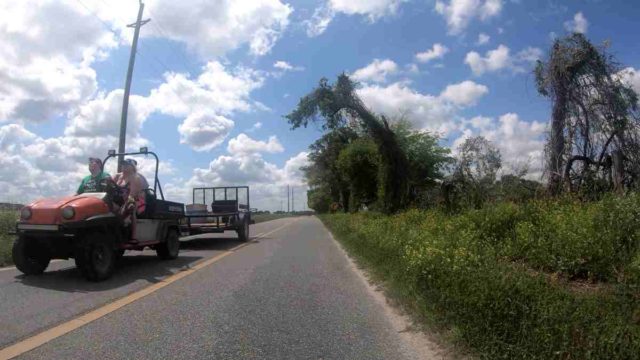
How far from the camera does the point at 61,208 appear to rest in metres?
7.75

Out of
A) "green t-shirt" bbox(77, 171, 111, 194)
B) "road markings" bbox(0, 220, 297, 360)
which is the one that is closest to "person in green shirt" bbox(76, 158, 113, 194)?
"green t-shirt" bbox(77, 171, 111, 194)

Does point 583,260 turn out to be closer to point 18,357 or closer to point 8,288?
point 18,357

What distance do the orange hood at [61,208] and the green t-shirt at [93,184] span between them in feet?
2.69

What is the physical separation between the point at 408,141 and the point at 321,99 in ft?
38.5

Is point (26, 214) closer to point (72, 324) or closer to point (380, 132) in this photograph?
point (72, 324)

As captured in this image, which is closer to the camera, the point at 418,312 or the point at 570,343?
the point at 570,343

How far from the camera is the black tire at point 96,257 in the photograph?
7711mm

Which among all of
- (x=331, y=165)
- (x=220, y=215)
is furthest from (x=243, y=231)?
(x=331, y=165)

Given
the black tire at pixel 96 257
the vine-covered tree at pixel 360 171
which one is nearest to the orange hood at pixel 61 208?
the black tire at pixel 96 257

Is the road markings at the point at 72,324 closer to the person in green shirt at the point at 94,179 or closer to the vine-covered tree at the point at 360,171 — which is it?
the person in green shirt at the point at 94,179

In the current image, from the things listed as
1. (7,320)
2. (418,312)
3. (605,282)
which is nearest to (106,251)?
(7,320)

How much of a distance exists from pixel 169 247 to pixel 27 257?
10.7ft

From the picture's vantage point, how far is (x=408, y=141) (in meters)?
33.3

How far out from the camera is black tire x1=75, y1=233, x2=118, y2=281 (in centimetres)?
771
